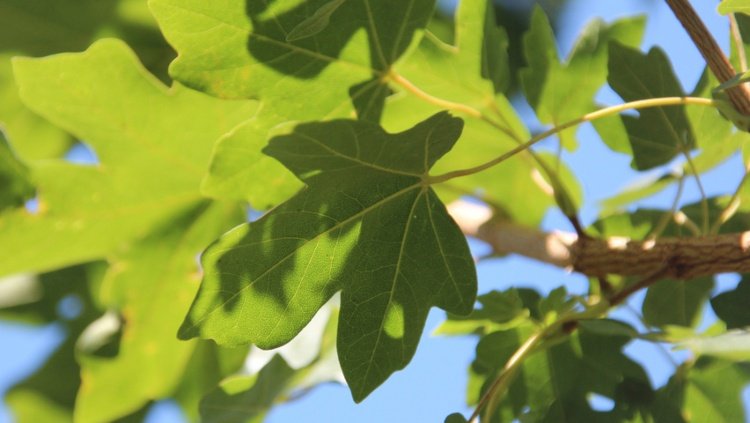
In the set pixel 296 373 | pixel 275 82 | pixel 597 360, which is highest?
pixel 275 82

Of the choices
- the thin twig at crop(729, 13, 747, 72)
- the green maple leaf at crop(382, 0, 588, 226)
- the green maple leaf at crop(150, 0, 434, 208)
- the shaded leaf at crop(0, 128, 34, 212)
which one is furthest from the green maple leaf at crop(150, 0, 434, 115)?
the shaded leaf at crop(0, 128, 34, 212)

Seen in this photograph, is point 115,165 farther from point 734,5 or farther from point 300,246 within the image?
point 734,5

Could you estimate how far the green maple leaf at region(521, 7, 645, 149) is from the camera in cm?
131

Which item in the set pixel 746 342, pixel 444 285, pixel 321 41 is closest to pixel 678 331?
pixel 746 342

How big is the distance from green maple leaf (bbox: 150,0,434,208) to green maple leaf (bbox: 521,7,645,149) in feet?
0.78

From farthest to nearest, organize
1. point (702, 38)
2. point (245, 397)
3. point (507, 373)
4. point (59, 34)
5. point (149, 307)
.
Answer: point (59, 34) < point (149, 307) < point (245, 397) < point (507, 373) < point (702, 38)

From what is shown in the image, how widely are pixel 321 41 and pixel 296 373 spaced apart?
1.82 feet

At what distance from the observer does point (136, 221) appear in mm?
1708

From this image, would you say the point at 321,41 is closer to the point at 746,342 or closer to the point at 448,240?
the point at 448,240

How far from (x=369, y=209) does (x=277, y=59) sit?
220 millimetres

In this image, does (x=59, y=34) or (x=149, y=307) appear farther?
(x=59, y=34)

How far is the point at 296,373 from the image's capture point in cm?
143

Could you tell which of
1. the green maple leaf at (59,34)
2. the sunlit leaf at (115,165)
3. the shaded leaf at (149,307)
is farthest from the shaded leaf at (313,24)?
the green maple leaf at (59,34)

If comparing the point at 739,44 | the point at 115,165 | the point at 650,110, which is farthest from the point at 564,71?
the point at 115,165
